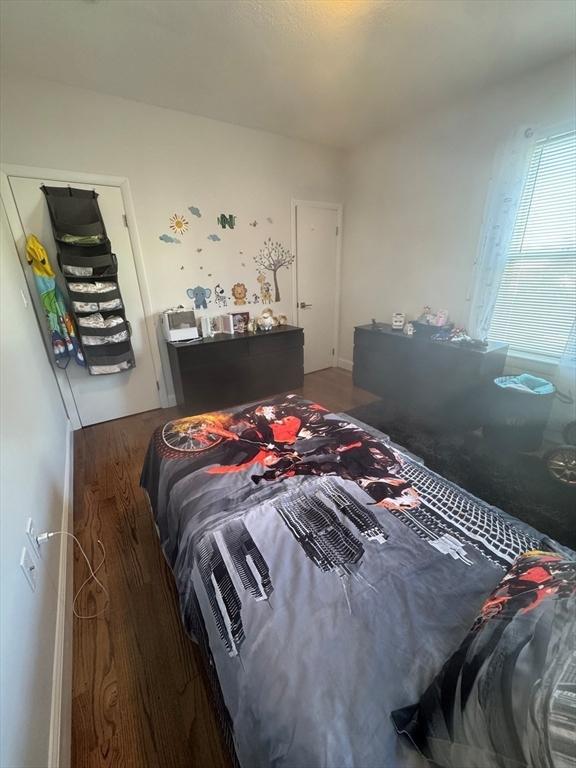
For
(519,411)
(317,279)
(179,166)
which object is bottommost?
(519,411)

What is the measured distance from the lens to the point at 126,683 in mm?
1104

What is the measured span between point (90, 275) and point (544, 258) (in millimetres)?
3534

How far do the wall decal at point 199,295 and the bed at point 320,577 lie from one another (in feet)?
6.43

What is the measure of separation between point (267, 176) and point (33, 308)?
249cm

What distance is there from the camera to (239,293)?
11.0ft

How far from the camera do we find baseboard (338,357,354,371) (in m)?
4.20

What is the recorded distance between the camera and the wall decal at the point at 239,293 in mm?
3307

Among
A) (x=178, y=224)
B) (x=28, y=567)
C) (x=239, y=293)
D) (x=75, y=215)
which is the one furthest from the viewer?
(x=239, y=293)

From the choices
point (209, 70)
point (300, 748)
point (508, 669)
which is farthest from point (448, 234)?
point (300, 748)

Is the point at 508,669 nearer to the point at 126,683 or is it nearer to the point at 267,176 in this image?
the point at 126,683

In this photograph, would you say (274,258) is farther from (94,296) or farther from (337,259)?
(94,296)

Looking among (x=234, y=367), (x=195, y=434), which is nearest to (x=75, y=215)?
(x=234, y=367)

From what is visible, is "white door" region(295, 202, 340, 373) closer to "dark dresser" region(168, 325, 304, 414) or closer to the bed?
"dark dresser" region(168, 325, 304, 414)

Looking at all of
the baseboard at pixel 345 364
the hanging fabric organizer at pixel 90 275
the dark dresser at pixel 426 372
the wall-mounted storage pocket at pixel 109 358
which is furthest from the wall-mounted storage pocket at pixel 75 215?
the baseboard at pixel 345 364
